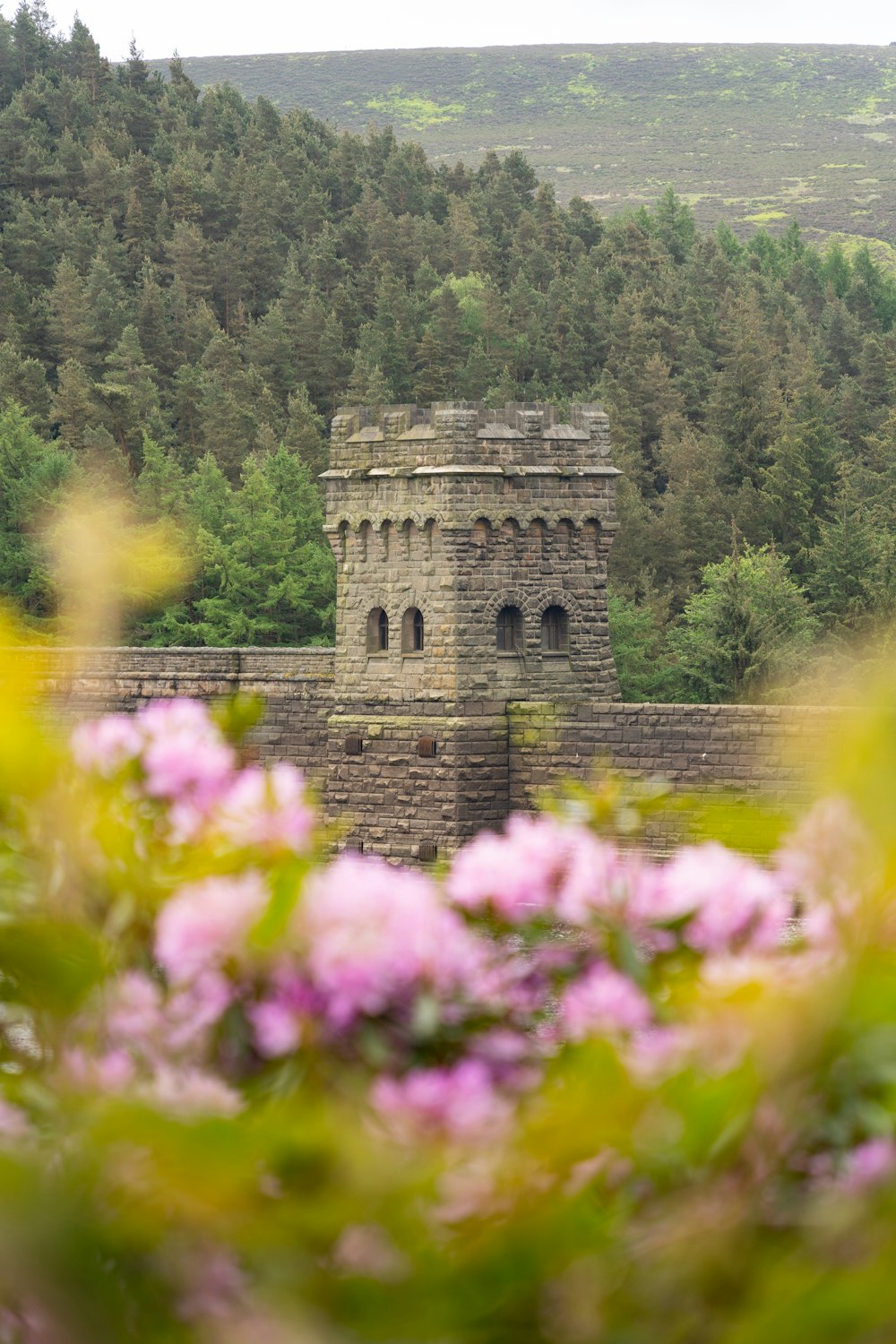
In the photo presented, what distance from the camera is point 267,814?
4008 mm

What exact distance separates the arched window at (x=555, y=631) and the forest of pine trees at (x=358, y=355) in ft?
94.0

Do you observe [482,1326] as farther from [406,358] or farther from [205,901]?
[406,358]

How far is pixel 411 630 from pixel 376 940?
25.6m

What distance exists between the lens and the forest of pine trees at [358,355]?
67.1m

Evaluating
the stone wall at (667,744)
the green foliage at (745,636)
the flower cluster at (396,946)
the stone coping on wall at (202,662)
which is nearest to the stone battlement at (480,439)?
the stone wall at (667,744)

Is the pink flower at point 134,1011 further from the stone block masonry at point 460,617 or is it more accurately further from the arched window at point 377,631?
the arched window at point 377,631

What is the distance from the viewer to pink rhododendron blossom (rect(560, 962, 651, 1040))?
366 cm

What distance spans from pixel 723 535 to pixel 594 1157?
7448 cm

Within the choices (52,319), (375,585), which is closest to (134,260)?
(52,319)

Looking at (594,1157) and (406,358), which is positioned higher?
(406,358)

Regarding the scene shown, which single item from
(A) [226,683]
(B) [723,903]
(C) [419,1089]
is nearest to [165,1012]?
(C) [419,1089]

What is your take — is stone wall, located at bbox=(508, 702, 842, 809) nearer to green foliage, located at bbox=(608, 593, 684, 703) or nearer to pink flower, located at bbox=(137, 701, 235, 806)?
pink flower, located at bbox=(137, 701, 235, 806)

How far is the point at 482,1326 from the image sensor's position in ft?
9.91

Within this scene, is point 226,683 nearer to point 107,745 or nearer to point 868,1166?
point 107,745
